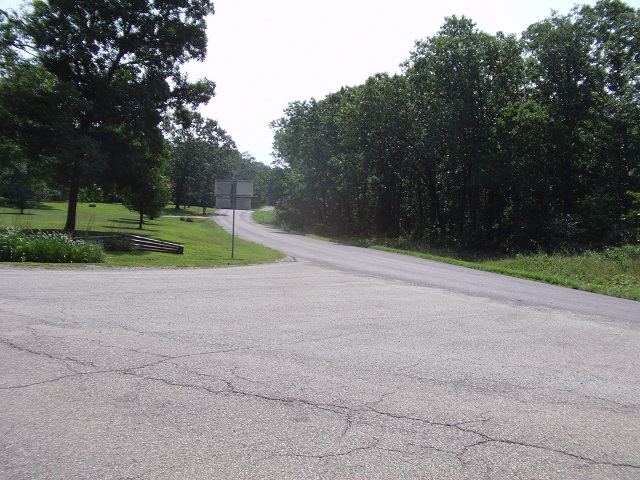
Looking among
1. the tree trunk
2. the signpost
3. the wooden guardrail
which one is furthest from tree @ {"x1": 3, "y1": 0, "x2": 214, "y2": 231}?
the signpost

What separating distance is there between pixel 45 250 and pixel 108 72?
14558 mm

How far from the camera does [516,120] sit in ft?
102

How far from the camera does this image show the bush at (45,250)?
49.6 ft

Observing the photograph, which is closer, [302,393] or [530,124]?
[302,393]

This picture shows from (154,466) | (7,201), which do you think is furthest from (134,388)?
(7,201)

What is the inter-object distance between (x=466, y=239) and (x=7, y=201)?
1787 inches

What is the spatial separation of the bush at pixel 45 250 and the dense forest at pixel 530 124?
24.8 metres

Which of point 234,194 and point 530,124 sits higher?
point 530,124

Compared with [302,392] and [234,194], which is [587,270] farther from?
[302,392]

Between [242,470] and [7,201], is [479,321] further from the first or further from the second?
[7,201]

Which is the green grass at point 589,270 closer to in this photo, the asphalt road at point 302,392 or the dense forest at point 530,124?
the dense forest at point 530,124

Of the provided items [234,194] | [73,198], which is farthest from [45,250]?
[73,198]

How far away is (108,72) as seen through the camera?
2620 cm

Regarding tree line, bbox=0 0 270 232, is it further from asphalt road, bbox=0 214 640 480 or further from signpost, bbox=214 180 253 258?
asphalt road, bbox=0 214 640 480
